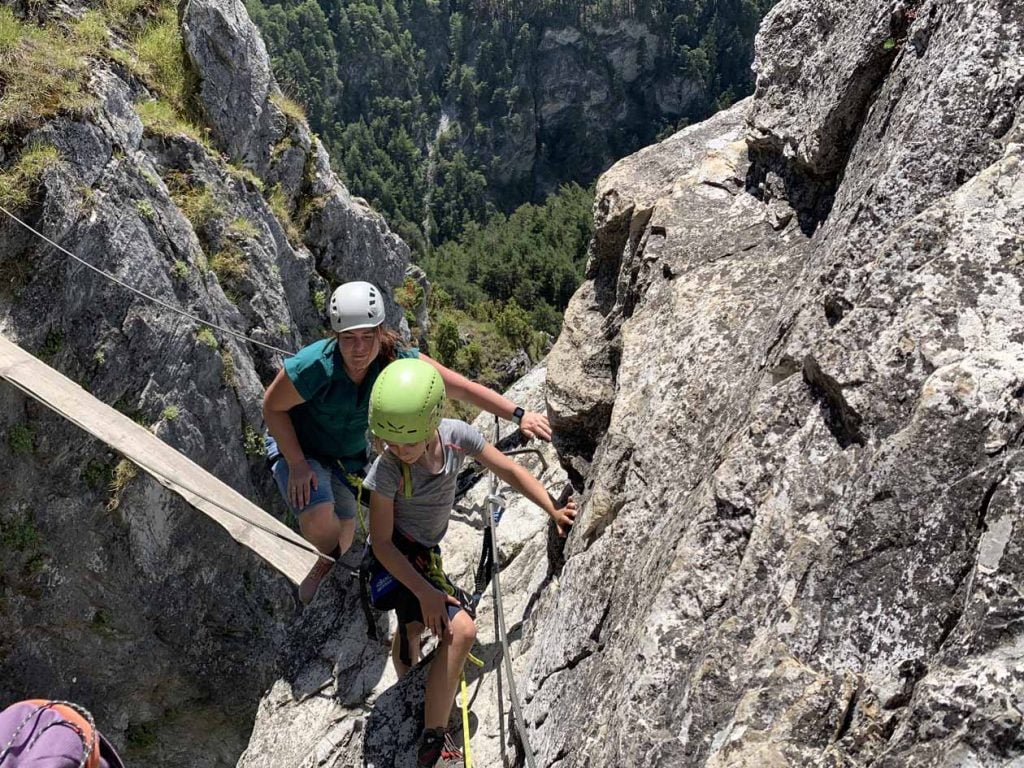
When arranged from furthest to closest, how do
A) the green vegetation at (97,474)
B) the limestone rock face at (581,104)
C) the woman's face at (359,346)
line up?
the limestone rock face at (581,104), the green vegetation at (97,474), the woman's face at (359,346)

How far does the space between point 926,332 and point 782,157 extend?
8.29ft

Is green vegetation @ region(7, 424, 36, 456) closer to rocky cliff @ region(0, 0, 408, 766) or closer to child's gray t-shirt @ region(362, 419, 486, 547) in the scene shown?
rocky cliff @ region(0, 0, 408, 766)

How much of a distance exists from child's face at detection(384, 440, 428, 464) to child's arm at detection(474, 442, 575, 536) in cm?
46

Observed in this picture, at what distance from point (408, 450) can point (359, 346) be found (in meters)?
0.97

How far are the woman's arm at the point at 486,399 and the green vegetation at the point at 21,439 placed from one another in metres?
6.48

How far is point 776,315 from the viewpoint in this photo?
3828 millimetres

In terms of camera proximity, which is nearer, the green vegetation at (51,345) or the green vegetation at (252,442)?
the green vegetation at (51,345)

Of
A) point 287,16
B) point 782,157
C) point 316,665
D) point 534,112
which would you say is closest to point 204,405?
point 316,665

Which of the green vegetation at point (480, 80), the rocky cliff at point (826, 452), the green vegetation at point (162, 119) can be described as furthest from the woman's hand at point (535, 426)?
the green vegetation at point (480, 80)

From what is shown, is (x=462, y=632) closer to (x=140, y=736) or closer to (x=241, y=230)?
(x=140, y=736)

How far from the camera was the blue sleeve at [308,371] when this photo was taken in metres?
5.01

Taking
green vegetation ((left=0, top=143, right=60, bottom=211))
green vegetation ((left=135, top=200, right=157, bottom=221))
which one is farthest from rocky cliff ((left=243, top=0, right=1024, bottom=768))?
green vegetation ((left=135, top=200, right=157, bottom=221))

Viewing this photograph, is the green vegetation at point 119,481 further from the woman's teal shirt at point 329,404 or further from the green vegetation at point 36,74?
the woman's teal shirt at point 329,404

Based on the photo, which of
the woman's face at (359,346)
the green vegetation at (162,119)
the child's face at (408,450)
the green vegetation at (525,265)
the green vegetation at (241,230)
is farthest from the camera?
the green vegetation at (525,265)
